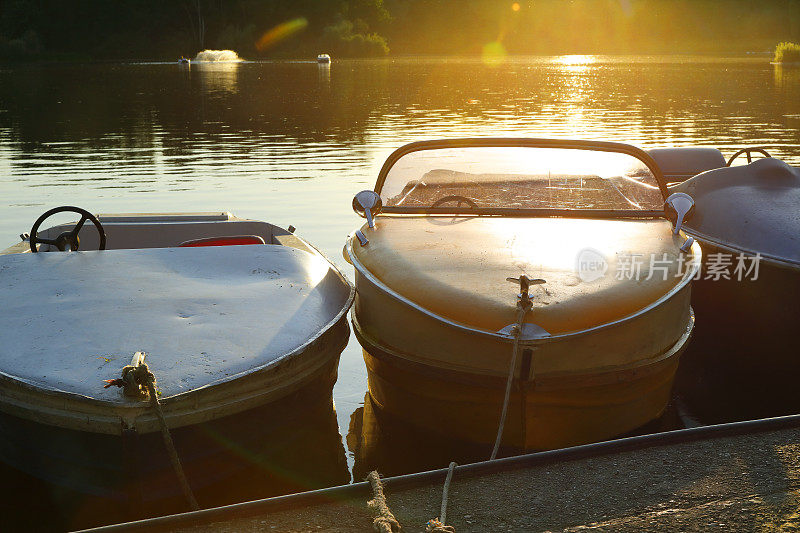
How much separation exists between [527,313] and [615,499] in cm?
107

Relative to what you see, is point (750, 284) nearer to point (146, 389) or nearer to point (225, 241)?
point (225, 241)

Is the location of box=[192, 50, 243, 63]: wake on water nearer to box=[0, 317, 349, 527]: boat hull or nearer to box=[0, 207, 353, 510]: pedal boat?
box=[0, 207, 353, 510]: pedal boat

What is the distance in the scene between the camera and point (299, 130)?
27953 millimetres

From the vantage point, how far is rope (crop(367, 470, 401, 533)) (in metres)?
3.52

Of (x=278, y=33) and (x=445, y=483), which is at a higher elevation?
(x=278, y=33)

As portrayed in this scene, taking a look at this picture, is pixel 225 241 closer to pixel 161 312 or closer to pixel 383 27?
pixel 161 312

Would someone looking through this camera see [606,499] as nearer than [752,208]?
Yes

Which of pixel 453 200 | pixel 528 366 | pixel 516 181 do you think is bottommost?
pixel 528 366

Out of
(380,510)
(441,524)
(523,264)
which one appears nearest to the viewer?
(441,524)

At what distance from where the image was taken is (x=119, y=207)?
1503cm

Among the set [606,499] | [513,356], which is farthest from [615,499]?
[513,356]

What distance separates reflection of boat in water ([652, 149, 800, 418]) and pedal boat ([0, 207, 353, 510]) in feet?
11.5

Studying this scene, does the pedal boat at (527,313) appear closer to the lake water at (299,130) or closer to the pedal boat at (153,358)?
the pedal boat at (153,358)

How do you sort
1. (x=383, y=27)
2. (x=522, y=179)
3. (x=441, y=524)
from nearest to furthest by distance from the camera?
1. (x=441, y=524)
2. (x=522, y=179)
3. (x=383, y=27)
